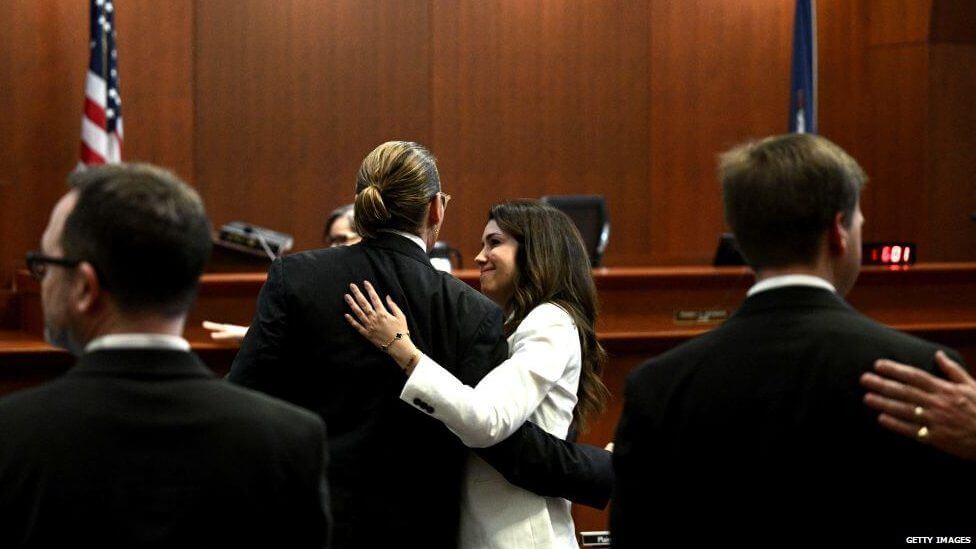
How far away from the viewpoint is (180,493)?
1192mm

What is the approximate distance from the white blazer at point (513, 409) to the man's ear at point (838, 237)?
0.86 metres

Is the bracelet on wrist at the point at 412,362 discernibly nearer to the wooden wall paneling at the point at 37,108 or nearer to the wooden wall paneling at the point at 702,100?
the wooden wall paneling at the point at 37,108

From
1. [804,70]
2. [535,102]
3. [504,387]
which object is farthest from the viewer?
[535,102]

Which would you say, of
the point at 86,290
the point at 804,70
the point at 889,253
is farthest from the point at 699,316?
the point at 86,290

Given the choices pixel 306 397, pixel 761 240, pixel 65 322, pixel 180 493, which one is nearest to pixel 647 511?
pixel 761 240

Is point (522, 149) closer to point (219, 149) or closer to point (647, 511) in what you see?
point (219, 149)

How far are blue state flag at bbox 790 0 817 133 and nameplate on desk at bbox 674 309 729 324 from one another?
2.25 metres

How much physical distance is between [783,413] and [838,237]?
0.24 m

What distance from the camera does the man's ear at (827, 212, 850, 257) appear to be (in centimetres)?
148

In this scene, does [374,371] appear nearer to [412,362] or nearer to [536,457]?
[412,362]

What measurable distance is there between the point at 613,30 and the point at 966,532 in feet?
22.9

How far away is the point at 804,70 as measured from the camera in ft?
24.0

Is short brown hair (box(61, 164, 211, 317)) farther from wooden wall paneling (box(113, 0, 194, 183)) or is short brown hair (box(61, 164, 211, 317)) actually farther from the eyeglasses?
wooden wall paneling (box(113, 0, 194, 183))

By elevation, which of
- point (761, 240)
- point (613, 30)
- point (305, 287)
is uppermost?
point (613, 30)
